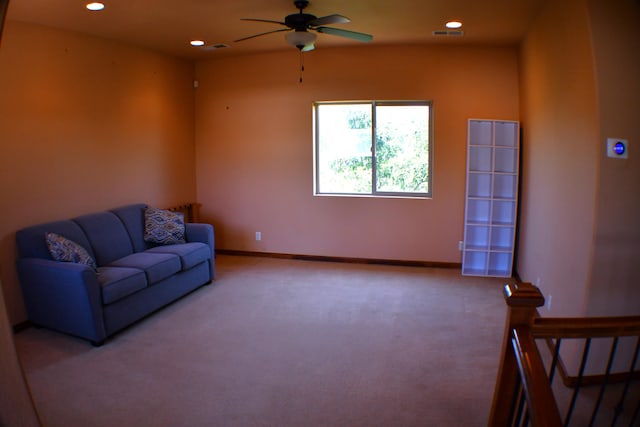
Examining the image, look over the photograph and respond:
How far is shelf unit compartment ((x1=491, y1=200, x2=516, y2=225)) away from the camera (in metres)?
4.98

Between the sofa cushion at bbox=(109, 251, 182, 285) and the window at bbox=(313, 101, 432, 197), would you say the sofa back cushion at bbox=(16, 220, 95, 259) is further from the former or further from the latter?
the window at bbox=(313, 101, 432, 197)

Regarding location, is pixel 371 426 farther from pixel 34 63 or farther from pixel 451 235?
pixel 34 63

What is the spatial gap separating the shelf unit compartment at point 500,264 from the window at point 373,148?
1067 mm

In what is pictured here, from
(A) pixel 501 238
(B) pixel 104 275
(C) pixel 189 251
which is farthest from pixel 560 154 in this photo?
(B) pixel 104 275

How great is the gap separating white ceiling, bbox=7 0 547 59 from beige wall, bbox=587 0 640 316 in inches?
42.0

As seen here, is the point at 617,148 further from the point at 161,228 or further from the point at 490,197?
the point at 161,228

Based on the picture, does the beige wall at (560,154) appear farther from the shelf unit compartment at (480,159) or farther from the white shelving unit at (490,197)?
the shelf unit compartment at (480,159)

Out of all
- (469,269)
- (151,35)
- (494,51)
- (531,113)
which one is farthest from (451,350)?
(151,35)

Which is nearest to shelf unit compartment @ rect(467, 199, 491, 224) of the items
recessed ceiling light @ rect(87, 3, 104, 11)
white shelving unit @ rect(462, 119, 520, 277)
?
white shelving unit @ rect(462, 119, 520, 277)

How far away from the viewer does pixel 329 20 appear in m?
3.11

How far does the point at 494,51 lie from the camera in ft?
16.3

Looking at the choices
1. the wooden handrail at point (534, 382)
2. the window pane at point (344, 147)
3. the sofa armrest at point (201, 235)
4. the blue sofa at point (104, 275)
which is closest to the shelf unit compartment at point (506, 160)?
the window pane at point (344, 147)

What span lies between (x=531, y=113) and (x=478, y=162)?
89 cm

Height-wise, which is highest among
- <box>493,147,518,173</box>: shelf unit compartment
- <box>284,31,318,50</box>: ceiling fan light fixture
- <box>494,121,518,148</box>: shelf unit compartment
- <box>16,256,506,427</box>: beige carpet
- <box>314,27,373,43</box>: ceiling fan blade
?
<box>314,27,373,43</box>: ceiling fan blade
